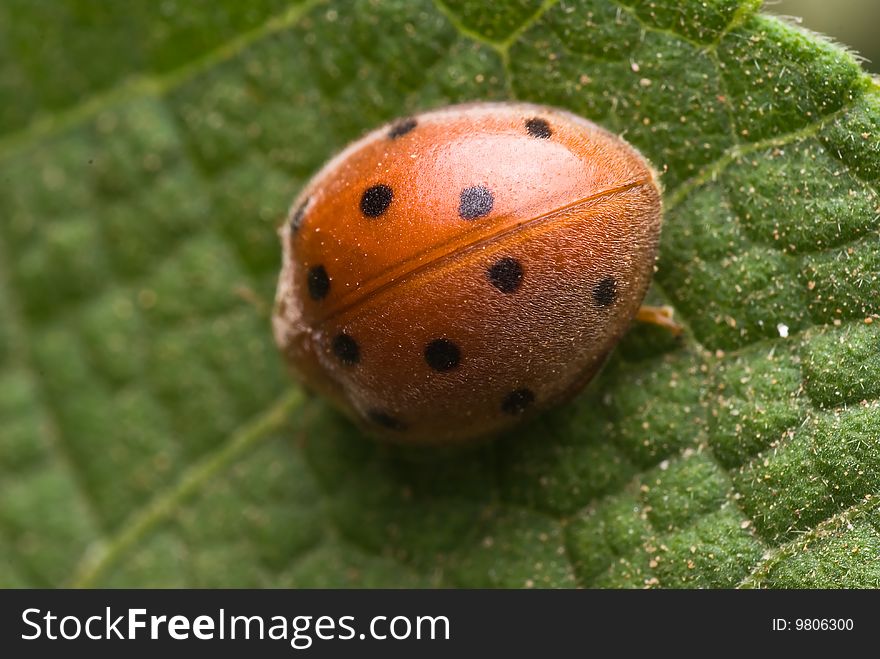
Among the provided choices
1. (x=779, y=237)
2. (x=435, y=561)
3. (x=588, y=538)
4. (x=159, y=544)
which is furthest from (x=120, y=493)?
(x=779, y=237)

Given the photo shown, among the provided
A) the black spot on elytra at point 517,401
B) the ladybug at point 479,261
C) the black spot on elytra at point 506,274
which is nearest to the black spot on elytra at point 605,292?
the ladybug at point 479,261

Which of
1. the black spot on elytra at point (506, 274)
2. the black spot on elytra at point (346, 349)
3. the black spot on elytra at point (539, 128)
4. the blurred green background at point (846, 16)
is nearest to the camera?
the black spot on elytra at point (506, 274)

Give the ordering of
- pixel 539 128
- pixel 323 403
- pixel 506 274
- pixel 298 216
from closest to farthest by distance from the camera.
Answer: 1. pixel 506 274
2. pixel 539 128
3. pixel 298 216
4. pixel 323 403

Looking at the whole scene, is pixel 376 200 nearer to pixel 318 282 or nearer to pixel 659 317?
pixel 318 282

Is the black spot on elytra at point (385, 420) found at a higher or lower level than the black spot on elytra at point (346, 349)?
lower

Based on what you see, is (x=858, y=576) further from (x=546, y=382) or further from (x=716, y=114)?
(x=716, y=114)

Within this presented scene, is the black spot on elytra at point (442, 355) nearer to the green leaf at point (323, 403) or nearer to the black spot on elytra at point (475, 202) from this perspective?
the black spot on elytra at point (475, 202)

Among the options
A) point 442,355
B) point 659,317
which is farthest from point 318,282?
point 659,317

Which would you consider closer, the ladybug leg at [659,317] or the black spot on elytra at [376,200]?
the black spot on elytra at [376,200]
